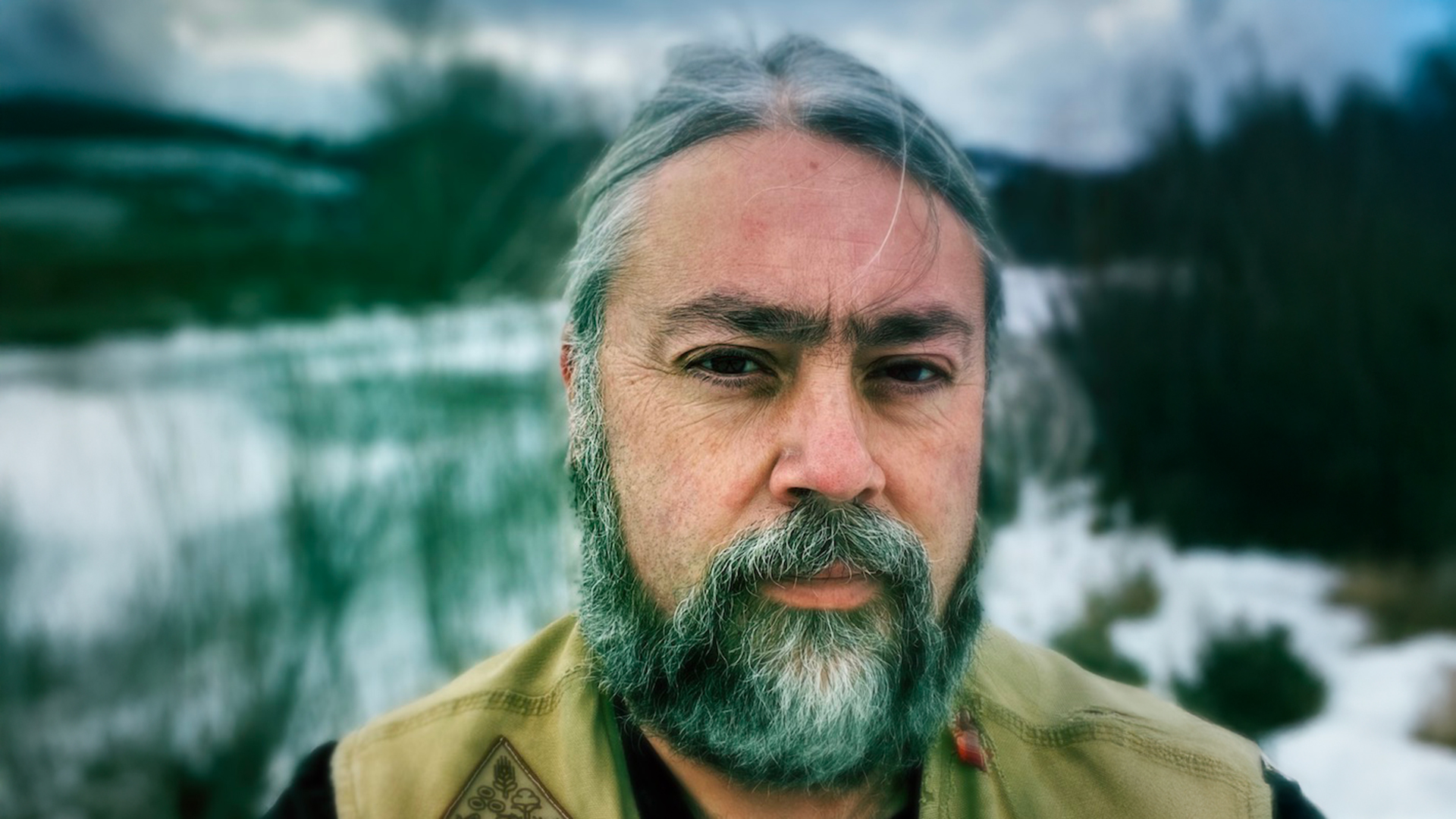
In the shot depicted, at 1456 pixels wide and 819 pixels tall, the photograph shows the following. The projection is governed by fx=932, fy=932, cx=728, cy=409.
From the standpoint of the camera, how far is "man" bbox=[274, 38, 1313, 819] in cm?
108

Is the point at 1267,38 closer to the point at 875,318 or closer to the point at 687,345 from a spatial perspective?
the point at 875,318

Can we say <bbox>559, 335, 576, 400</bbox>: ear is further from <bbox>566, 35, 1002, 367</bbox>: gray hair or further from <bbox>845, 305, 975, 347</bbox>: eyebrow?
<bbox>845, 305, 975, 347</bbox>: eyebrow

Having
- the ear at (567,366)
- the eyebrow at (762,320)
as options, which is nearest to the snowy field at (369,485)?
the ear at (567,366)

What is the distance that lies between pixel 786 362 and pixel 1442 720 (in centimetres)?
209

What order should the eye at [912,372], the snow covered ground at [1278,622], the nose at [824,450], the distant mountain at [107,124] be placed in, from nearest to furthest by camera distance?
the nose at [824,450] → the eye at [912,372] → the distant mountain at [107,124] → the snow covered ground at [1278,622]

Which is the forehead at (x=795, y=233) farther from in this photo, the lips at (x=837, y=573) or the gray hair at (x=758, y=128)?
the lips at (x=837, y=573)

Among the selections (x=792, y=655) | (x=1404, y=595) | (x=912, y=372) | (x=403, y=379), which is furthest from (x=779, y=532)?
(x=1404, y=595)

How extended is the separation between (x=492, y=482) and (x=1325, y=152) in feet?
6.75

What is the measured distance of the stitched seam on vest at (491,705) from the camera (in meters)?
1.29

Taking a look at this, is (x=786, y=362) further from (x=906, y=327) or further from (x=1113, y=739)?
(x=1113, y=739)

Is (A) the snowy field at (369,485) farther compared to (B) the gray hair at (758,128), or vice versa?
(A) the snowy field at (369,485)

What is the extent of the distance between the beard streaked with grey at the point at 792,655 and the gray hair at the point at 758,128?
0.50ft

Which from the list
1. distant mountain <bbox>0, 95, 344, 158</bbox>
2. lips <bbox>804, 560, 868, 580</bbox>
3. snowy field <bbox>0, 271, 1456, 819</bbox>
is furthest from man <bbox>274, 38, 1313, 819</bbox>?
distant mountain <bbox>0, 95, 344, 158</bbox>

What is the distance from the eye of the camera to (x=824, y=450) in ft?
3.40
